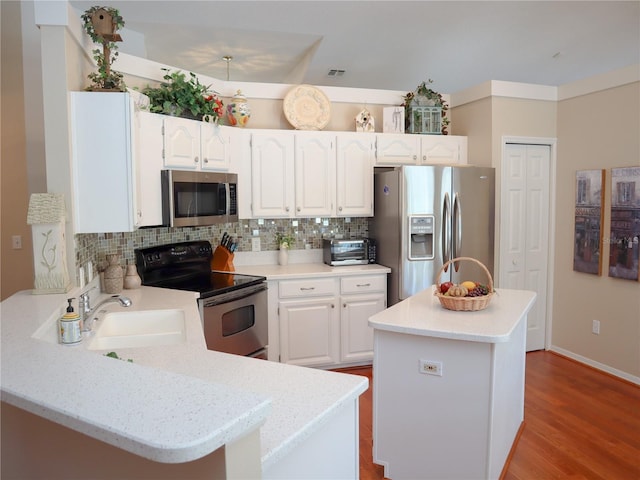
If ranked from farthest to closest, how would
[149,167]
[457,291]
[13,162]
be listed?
[13,162] → [149,167] → [457,291]

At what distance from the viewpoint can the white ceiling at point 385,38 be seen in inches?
162

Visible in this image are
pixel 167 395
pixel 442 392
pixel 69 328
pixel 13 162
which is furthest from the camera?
pixel 13 162

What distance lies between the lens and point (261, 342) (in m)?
3.57

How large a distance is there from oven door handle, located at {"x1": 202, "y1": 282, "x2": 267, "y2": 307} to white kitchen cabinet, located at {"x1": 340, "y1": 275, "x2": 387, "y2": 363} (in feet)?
2.46

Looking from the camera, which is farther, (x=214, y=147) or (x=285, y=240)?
(x=285, y=240)

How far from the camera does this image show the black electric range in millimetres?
3299

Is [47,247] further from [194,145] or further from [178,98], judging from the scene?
[178,98]

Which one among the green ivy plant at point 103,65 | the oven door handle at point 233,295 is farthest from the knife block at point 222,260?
the green ivy plant at point 103,65

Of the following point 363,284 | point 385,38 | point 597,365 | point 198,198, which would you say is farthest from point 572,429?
point 385,38

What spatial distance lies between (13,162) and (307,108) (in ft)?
7.87

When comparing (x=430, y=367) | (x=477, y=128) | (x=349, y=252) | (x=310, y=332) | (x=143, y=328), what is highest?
(x=477, y=128)

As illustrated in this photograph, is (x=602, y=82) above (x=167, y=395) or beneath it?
above

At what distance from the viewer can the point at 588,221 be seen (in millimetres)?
4039

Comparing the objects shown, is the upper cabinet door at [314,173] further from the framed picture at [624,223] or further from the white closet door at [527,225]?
the framed picture at [624,223]
